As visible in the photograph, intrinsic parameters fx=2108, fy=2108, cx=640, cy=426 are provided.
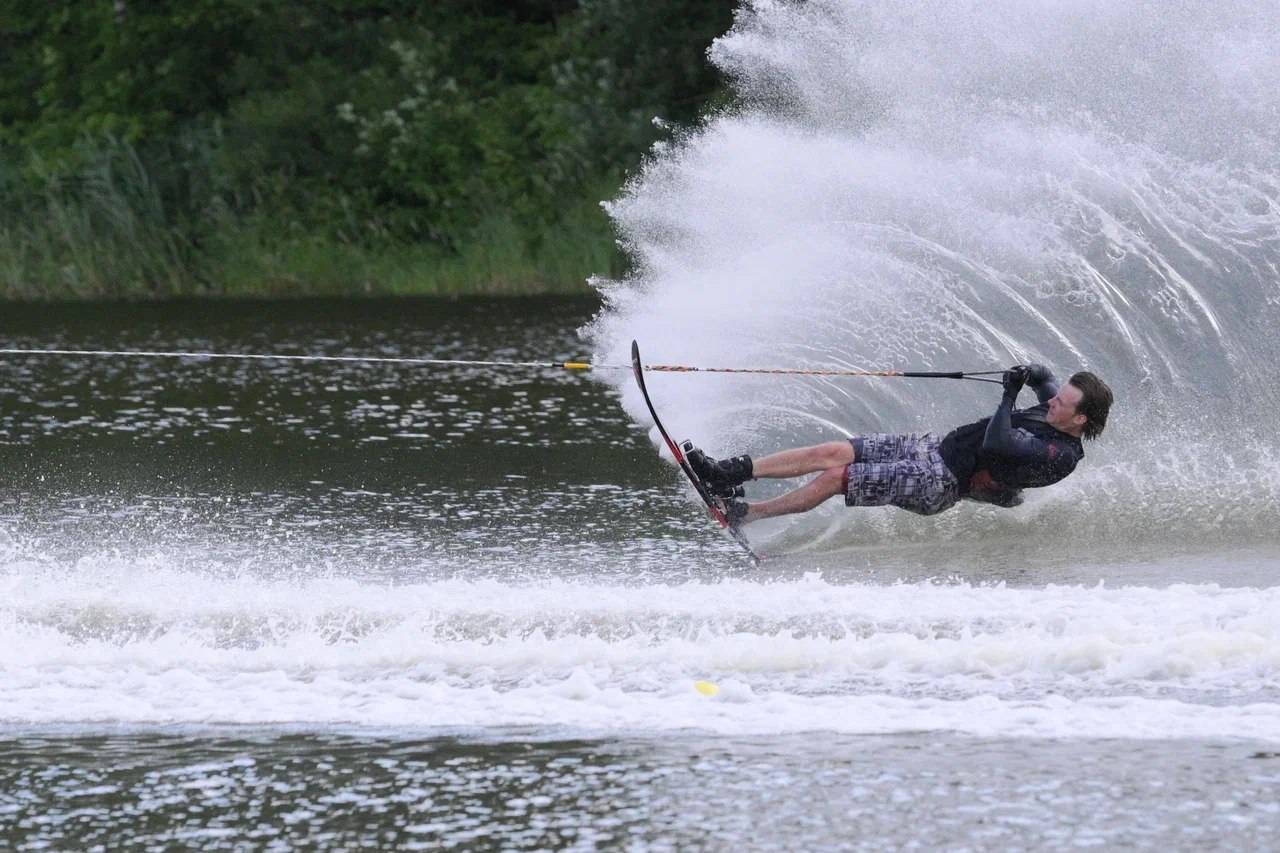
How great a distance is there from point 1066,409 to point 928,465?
588 millimetres

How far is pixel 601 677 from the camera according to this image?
6316mm

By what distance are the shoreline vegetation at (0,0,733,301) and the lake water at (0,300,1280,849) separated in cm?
1085

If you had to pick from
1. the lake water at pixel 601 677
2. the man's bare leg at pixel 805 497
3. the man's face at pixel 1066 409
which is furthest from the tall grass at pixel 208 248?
the man's face at pixel 1066 409

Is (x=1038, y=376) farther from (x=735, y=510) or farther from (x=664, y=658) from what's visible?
(x=664, y=658)

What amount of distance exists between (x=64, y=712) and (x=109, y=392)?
7799 millimetres

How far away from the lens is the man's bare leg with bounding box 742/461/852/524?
830 cm

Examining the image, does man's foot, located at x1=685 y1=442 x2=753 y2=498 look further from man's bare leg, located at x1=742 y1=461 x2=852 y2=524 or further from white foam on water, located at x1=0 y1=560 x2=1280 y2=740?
white foam on water, located at x1=0 y1=560 x2=1280 y2=740

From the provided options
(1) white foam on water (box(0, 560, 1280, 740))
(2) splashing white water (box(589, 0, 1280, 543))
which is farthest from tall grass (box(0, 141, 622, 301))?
(1) white foam on water (box(0, 560, 1280, 740))

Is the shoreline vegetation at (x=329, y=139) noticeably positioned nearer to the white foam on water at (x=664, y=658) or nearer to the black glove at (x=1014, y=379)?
the black glove at (x=1014, y=379)

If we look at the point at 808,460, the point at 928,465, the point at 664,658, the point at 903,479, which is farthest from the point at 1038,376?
the point at 664,658

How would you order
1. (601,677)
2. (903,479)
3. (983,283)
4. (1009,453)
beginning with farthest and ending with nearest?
(983,283) < (903,479) < (1009,453) < (601,677)

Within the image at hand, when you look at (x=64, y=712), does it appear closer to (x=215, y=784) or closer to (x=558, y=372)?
(x=215, y=784)

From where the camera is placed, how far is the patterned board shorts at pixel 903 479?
824 cm

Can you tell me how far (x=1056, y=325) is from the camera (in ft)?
35.2
